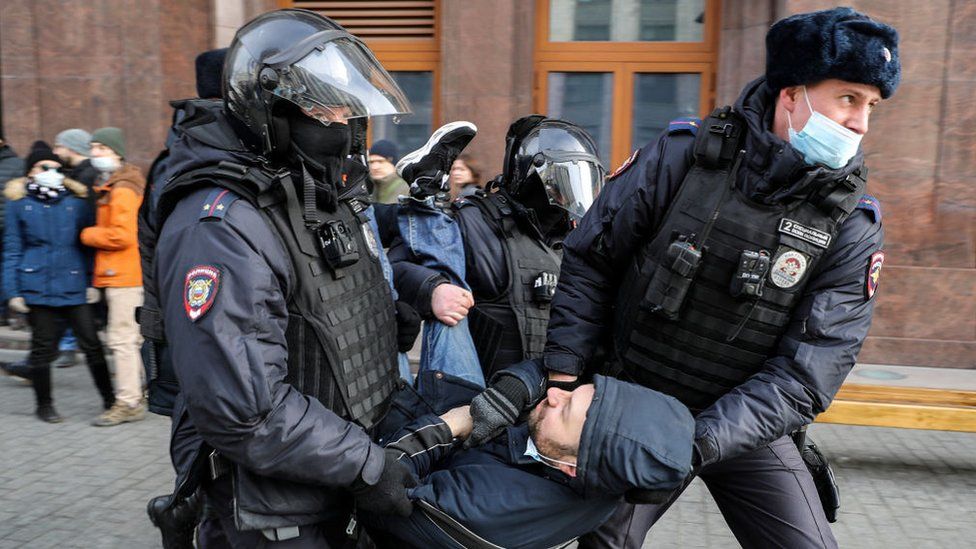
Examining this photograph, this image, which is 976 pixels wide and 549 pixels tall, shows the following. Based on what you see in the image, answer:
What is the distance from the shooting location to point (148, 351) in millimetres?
2932

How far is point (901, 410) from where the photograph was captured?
4.96 metres

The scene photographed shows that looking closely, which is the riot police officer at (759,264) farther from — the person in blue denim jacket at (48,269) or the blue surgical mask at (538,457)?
the person in blue denim jacket at (48,269)

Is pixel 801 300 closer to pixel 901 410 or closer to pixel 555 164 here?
pixel 555 164

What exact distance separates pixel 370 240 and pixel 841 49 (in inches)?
52.0

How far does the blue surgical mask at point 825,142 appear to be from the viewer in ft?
7.39

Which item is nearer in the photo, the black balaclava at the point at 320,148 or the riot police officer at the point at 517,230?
the black balaclava at the point at 320,148

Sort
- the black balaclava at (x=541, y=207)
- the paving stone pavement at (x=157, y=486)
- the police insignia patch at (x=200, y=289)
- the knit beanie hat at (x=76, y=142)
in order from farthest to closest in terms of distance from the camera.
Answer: the knit beanie hat at (x=76, y=142) → the paving stone pavement at (x=157, y=486) → the black balaclava at (x=541, y=207) → the police insignia patch at (x=200, y=289)

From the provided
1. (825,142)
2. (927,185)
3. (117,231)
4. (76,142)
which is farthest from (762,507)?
(76,142)

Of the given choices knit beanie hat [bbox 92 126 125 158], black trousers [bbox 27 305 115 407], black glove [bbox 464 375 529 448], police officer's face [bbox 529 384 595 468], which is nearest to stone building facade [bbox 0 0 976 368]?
knit beanie hat [bbox 92 126 125 158]

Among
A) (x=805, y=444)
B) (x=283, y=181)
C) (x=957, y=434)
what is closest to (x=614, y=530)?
(x=805, y=444)

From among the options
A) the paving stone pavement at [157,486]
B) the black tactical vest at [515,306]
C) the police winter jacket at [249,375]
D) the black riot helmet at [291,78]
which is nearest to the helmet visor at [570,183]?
the black tactical vest at [515,306]

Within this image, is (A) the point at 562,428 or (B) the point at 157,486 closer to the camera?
(A) the point at 562,428

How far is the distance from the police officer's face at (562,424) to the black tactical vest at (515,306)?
114cm

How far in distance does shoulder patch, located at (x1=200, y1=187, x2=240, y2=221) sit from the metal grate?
699 cm
